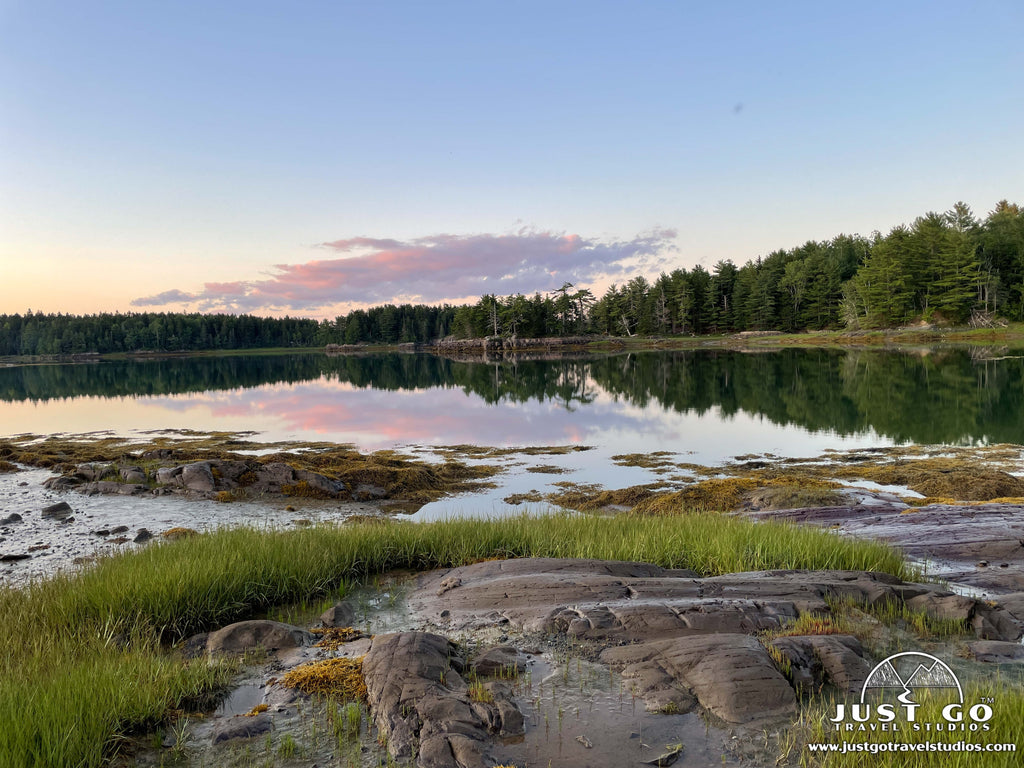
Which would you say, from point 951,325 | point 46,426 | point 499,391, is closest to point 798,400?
point 499,391

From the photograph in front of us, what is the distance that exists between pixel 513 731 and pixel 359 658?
2.10 metres

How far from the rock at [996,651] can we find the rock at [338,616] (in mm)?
7523

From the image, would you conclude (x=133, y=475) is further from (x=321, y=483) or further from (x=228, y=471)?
(x=321, y=483)

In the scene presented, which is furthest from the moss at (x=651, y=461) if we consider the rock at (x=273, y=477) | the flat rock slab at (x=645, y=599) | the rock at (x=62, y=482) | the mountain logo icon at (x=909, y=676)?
the rock at (x=62, y=482)

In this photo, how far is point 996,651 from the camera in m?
6.24

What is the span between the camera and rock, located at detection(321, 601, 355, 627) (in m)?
7.73

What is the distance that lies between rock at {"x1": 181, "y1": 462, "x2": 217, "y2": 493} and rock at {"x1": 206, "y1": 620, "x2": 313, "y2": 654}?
44.8ft

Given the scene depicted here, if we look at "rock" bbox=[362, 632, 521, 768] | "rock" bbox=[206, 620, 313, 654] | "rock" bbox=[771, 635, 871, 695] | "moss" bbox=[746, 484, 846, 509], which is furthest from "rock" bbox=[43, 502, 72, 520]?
"moss" bbox=[746, 484, 846, 509]

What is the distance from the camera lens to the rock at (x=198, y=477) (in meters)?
19.2

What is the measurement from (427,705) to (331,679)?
1.29 meters

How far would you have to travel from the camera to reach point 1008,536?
10812 millimetres

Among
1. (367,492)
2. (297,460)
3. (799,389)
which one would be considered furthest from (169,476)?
(799,389)

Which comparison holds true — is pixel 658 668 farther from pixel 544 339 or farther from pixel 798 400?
pixel 544 339

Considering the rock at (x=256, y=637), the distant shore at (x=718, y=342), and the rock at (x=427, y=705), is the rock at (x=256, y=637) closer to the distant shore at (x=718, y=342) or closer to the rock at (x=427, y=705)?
the rock at (x=427, y=705)
